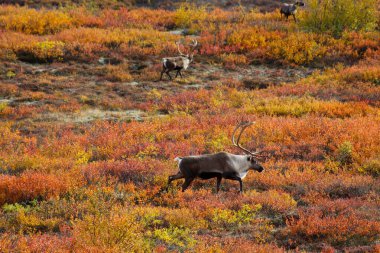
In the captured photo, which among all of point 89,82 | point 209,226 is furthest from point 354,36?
point 209,226

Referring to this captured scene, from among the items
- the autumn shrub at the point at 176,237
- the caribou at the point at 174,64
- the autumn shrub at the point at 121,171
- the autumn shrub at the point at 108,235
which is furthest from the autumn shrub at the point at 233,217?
the caribou at the point at 174,64

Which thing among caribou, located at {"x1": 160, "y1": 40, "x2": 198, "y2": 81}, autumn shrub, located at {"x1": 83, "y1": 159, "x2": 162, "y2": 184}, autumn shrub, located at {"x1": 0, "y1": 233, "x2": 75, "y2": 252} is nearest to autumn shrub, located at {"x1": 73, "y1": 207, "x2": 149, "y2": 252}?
autumn shrub, located at {"x1": 0, "y1": 233, "x2": 75, "y2": 252}

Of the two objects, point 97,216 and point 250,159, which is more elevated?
point 97,216

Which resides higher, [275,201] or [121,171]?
[275,201]

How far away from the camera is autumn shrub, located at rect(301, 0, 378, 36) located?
103ft

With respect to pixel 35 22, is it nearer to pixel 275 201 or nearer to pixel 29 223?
pixel 29 223

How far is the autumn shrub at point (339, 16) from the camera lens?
103ft

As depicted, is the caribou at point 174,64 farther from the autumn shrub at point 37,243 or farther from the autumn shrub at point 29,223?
the autumn shrub at point 37,243

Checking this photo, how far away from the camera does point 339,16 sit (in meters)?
31.5

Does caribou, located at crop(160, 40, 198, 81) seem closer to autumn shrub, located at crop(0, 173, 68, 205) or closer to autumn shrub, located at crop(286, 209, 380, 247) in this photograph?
autumn shrub, located at crop(0, 173, 68, 205)

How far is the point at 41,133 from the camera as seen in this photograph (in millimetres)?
16297

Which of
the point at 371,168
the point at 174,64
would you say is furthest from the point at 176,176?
the point at 174,64

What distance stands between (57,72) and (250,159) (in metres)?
16.9

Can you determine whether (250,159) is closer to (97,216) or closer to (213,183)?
(213,183)
